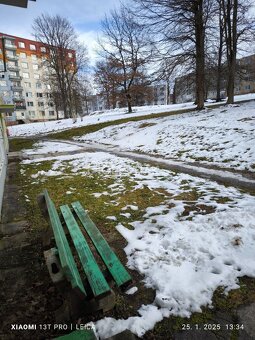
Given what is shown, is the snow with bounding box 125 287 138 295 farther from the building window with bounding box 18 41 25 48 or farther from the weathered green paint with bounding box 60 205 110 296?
the building window with bounding box 18 41 25 48

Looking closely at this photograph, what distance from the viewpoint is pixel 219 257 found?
Result: 2.99 metres

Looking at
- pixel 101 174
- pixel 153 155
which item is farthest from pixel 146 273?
pixel 153 155

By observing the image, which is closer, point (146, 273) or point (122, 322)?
point (122, 322)

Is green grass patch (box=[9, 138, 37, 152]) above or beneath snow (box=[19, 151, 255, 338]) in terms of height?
above

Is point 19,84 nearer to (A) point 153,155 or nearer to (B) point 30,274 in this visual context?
(A) point 153,155

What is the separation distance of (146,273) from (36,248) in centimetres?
174

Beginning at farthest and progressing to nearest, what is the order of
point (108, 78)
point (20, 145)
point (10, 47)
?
point (10, 47)
point (108, 78)
point (20, 145)

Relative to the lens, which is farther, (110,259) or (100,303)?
(110,259)

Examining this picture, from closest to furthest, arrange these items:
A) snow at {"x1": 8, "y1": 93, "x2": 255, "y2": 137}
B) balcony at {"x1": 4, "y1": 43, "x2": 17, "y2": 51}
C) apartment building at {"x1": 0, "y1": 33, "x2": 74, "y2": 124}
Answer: snow at {"x1": 8, "y1": 93, "x2": 255, "y2": 137}, balcony at {"x1": 4, "y1": 43, "x2": 17, "y2": 51}, apartment building at {"x1": 0, "y1": 33, "x2": 74, "y2": 124}

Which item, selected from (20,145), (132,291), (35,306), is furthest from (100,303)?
(20,145)

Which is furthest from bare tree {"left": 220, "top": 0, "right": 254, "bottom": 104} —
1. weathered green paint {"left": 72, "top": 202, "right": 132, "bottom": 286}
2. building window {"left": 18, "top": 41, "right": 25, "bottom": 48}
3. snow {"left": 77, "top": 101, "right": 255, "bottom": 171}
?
building window {"left": 18, "top": 41, "right": 25, "bottom": 48}

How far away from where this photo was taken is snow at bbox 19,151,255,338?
237 centimetres

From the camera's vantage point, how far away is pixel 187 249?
321 cm

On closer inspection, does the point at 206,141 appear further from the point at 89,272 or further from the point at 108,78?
the point at 108,78
